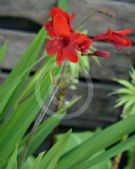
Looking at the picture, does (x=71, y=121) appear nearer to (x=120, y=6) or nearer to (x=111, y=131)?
(x=120, y=6)

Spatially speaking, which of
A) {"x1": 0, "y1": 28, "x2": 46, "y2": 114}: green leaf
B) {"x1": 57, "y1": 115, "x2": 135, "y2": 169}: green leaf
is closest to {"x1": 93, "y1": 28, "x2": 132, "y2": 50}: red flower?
{"x1": 57, "y1": 115, "x2": 135, "y2": 169}: green leaf

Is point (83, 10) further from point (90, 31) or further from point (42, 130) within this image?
point (42, 130)

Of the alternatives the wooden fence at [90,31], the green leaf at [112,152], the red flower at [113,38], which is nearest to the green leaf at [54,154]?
the green leaf at [112,152]

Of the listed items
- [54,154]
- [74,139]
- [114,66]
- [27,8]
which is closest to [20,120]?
[54,154]

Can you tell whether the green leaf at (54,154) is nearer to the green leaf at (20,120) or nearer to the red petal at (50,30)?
the green leaf at (20,120)

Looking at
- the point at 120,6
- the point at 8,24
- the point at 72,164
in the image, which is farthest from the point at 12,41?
the point at 72,164

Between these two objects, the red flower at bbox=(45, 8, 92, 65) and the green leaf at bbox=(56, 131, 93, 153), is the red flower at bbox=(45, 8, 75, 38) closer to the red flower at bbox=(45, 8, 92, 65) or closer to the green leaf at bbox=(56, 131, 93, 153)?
the red flower at bbox=(45, 8, 92, 65)
